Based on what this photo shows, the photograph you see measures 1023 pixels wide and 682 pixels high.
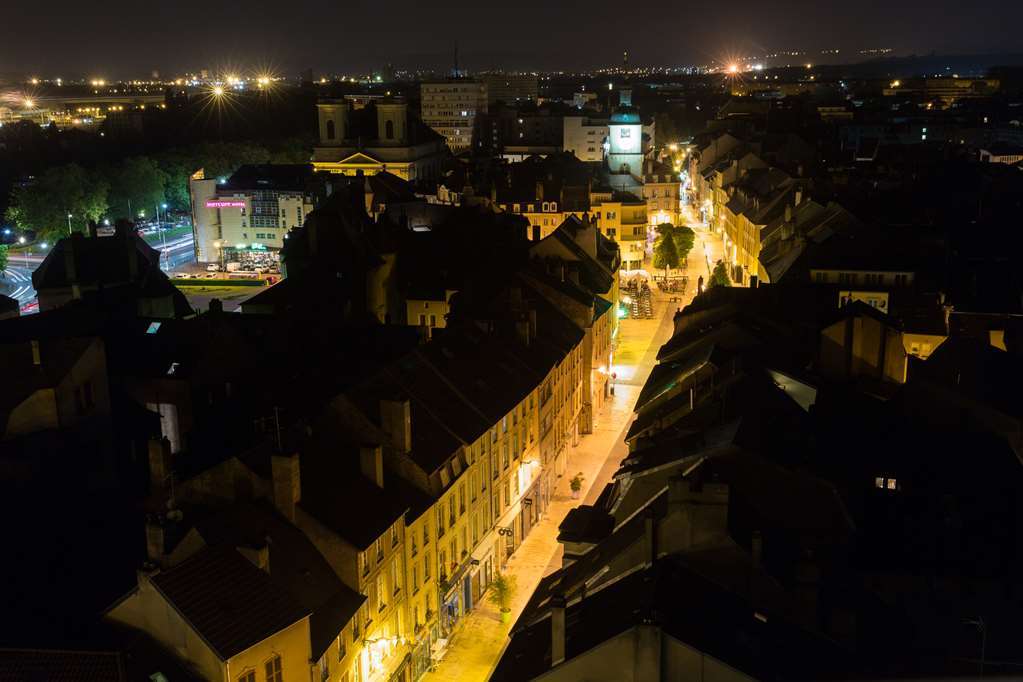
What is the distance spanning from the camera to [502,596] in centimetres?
3759

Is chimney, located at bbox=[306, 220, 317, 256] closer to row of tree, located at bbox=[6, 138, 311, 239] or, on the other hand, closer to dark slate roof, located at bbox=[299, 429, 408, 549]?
dark slate roof, located at bbox=[299, 429, 408, 549]

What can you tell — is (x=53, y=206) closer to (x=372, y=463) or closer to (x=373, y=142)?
(x=373, y=142)

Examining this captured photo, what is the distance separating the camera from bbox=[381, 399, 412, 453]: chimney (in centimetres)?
3425

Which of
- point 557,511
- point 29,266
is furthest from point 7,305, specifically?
point 29,266

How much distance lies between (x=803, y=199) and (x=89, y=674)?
6538cm

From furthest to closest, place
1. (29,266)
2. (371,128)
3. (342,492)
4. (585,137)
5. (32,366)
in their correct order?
(585,137) < (371,128) < (29,266) < (32,366) < (342,492)

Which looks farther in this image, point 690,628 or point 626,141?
point 626,141

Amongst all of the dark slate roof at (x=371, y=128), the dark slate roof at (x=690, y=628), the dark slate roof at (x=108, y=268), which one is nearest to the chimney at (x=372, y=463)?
the dark slate roof at (x=690, y=628)

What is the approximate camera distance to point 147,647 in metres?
25.2

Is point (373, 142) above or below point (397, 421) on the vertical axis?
above

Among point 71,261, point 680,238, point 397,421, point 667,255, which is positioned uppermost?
point 71,261

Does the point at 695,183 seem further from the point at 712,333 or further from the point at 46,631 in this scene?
the point at 46,631

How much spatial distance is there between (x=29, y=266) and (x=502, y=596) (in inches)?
3519

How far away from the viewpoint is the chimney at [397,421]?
34250 millimetres
